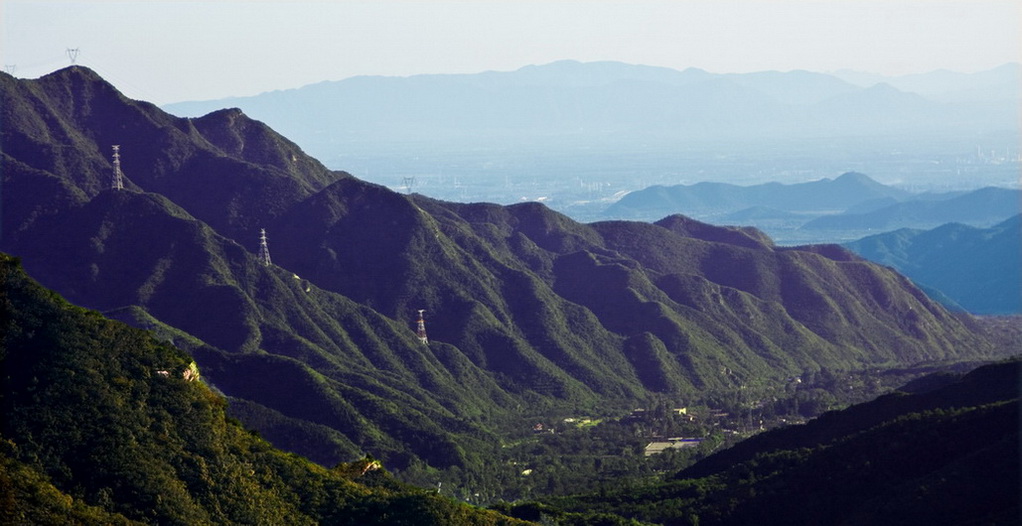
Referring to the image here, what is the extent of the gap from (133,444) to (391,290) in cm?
7117

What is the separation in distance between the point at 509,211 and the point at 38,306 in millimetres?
99413

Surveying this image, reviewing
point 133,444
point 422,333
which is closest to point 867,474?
point 133,444

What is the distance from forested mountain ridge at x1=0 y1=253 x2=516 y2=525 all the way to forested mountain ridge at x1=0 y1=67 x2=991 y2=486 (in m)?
29.9

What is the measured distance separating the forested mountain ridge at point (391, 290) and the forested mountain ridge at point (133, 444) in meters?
29.9

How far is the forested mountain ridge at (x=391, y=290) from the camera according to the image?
336 feet

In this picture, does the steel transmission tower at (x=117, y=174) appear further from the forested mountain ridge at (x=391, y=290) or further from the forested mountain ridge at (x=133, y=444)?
the forested mountain ridge at (x=133, y=444)

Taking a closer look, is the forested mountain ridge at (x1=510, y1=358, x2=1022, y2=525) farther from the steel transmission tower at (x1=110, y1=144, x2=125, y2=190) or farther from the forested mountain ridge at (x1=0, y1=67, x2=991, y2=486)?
the steel transmission tower at (x1=110, y1=144, x2=125, y2=190)

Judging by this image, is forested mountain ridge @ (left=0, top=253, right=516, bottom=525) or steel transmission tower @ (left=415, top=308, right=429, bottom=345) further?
steel transmission tower @ (left=415, top=308, right=429, bottom=345)

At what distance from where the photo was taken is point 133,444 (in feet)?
174

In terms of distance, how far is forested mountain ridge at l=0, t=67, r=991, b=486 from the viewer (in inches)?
4035

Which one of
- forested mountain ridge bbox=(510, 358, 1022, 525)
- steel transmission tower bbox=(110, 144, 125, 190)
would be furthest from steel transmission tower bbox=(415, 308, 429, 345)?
forested mountain ridge bbox=(510, 358, 1022, 525)

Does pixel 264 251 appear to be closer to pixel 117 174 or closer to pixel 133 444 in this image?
pixel 117 174

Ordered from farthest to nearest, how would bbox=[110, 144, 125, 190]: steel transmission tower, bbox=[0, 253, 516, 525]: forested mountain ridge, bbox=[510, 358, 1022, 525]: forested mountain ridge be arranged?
bbox=[110, 144, 125, 190]: steel transmission tower
bbox=[510, 358, 1022, 525]: forested mountain ridge
bbox=[0, 253, 516, 525]: forested mountain ridge

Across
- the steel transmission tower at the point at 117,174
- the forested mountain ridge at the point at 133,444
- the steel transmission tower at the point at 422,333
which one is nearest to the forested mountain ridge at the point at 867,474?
the forested mountain ridge at the point at 133,444
